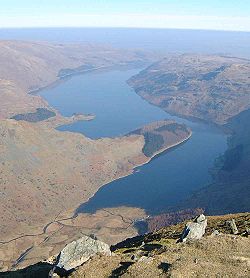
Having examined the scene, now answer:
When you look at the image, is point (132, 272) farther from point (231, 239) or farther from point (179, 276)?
point (231, 239)

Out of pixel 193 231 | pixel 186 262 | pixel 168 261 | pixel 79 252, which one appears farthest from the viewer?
pixel 193 231

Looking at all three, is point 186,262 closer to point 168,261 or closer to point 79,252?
point 168,261

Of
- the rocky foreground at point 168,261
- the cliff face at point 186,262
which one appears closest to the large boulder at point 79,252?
the rocky foreground at point 168,261

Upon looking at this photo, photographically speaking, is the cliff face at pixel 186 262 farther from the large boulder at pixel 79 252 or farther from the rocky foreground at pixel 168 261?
the large boulder at pixel 79 252

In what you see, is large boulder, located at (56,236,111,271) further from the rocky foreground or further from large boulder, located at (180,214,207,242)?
large boulder, located at (180,214,207,242)

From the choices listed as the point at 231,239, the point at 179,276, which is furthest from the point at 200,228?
the point at 179,276

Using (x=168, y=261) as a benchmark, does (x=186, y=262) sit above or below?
above

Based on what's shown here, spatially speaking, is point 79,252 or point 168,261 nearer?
point 168,261

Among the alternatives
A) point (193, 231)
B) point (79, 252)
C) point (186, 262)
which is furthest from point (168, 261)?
point (193, 231)

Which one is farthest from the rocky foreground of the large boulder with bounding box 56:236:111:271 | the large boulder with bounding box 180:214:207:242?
the large boulder with bounding box 180:214:207:242
